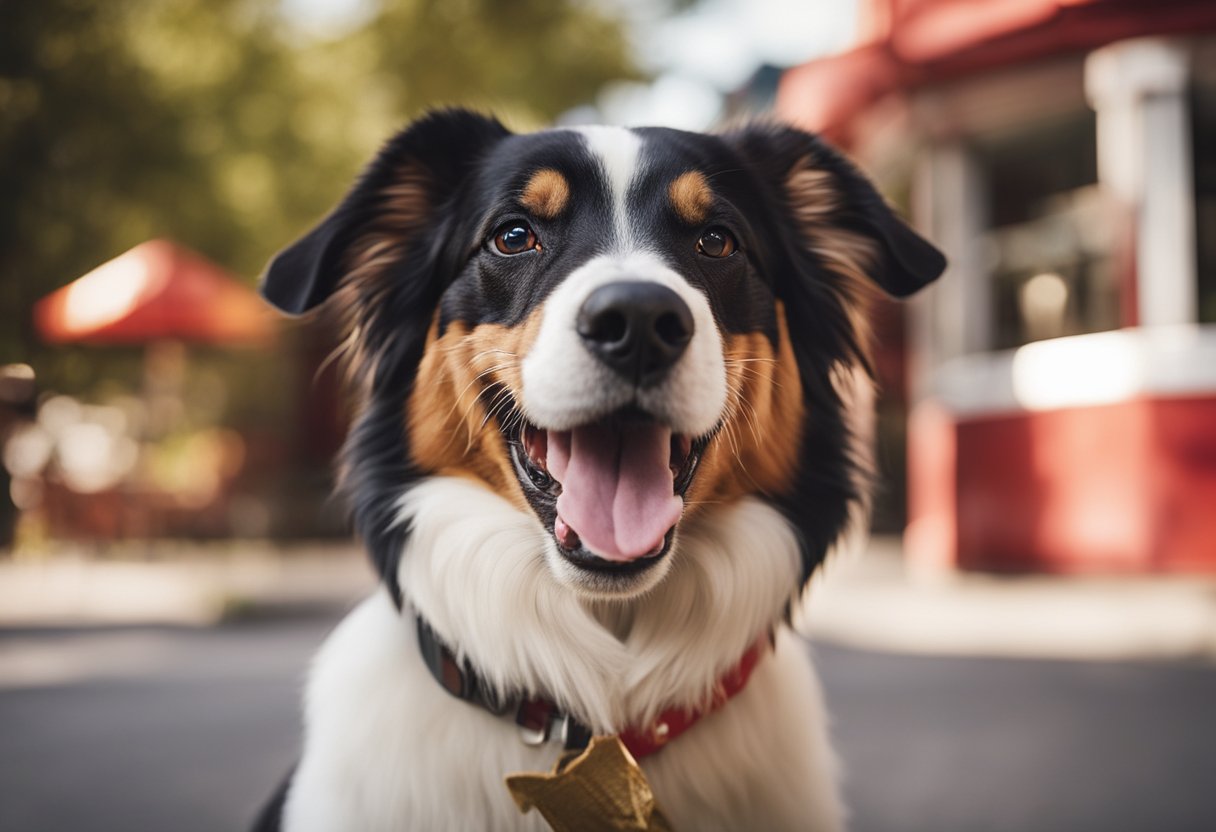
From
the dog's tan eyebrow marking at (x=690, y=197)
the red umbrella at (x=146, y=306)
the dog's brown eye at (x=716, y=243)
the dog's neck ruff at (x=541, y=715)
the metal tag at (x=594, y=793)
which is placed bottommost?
the metal tag at (x=594, y=793)

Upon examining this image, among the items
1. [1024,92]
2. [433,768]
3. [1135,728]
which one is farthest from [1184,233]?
[433,768]

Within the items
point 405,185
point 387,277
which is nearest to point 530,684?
point 387,277

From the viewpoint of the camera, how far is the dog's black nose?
188cm

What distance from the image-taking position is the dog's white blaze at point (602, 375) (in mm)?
1962

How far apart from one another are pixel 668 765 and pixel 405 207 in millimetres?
1572

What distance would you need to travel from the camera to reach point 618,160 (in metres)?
2.37

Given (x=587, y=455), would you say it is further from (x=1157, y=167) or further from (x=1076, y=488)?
(x=1157, y=167)

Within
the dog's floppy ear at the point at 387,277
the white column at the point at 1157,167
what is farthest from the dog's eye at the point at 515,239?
the white column at the point at 1157,167

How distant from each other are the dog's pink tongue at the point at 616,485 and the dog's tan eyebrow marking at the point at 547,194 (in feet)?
1.90

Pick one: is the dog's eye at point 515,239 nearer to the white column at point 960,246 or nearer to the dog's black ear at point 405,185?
A: the dog's black ear at point 405,185

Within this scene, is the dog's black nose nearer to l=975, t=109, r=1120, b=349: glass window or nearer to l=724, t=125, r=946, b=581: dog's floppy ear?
l=724, t=125, r=946, b=581: dog's floppy ear

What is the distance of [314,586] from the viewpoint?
1002cm

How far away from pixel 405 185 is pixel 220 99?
1496cm

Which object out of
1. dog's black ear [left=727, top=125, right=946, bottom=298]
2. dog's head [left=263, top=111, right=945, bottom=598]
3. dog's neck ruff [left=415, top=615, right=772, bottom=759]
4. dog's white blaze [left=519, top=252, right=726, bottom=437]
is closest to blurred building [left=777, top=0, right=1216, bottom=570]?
dog's black ear [left=727, top=125, right=946, bottom=298]
